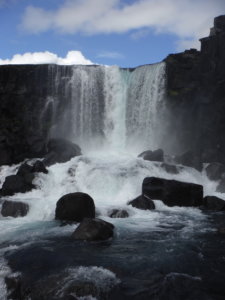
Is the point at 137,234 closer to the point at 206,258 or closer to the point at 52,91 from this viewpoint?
the point at 206,258

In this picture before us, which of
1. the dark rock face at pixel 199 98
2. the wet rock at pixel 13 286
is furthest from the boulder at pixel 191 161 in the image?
the wet rock at pixel 13 286

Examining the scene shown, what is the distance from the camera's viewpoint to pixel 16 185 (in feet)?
80.8

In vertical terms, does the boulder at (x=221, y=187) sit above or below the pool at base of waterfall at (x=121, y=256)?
above

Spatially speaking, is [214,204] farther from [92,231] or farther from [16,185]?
[16,185]

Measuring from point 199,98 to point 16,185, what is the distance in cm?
1994

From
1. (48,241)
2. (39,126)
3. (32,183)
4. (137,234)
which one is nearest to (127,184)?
(32,183)

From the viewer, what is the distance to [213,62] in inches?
1313

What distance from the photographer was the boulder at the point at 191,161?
98.4 ft

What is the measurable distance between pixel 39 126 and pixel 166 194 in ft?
72.5

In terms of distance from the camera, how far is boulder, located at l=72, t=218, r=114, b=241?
1427 centimetres

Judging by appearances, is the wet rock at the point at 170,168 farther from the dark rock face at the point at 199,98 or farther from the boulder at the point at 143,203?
the boulder at the point at 143,203

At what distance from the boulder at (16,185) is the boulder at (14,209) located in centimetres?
438

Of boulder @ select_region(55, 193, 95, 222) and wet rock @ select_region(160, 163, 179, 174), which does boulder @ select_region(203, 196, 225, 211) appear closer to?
wet rock @ select_region(160, 163, 179, 174)

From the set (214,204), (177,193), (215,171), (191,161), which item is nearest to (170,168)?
(191,161)
